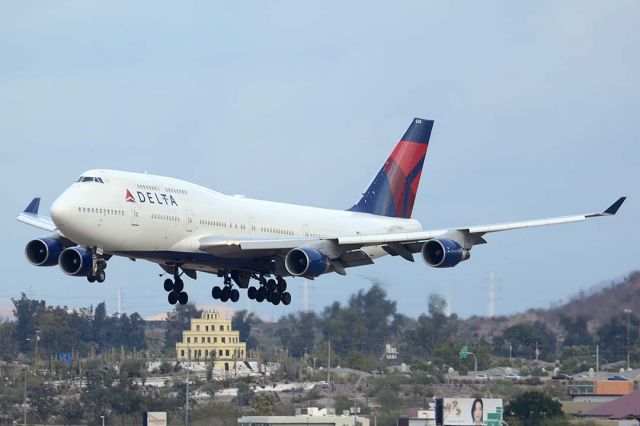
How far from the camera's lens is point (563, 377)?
106562 mm

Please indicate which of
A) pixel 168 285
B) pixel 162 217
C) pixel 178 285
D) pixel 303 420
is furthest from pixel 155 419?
pixel 162 217

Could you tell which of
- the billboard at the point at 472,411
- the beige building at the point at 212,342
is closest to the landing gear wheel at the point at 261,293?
the billboard at the point at 472,411

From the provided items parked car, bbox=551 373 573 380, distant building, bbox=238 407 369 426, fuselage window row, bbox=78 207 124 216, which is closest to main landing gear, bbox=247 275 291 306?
fuselage window row, bbox=78 207 124 216

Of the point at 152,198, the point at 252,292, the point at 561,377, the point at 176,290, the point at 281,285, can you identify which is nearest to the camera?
the point at 152,198

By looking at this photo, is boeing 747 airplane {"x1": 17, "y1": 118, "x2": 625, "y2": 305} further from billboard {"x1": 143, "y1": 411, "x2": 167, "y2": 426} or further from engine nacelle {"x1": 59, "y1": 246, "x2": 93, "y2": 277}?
billboard {"x1": 143, "y1": 411, "x2": 167, "y2": 426}

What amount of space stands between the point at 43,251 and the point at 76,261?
1.79 meters

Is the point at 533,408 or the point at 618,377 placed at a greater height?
the point at 618,377

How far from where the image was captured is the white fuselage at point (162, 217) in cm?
5916

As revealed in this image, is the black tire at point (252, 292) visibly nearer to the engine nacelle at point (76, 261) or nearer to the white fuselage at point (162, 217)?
the white fuselage at point (162, 217)

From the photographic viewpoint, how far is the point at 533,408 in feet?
293

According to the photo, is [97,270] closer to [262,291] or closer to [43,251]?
[43,251]

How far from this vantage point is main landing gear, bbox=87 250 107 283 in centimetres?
6050

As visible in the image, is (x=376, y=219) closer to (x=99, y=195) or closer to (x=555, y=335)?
(x=99, y=195)

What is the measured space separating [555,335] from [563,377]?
6.75m
